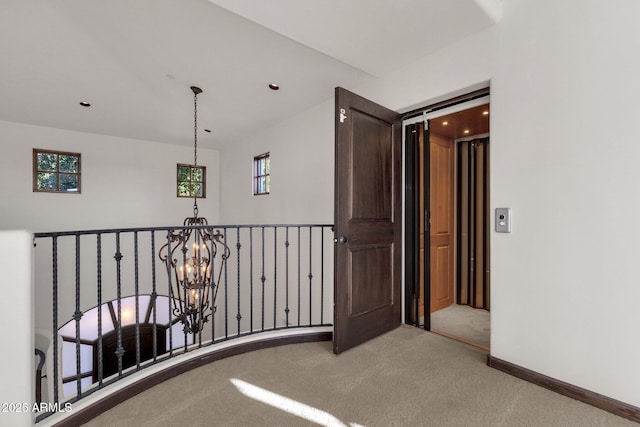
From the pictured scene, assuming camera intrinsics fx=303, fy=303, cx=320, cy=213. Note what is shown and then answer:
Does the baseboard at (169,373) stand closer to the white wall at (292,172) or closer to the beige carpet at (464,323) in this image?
the beige carpet at (464,323)

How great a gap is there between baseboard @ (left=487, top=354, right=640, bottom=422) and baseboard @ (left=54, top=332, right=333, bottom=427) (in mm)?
1322

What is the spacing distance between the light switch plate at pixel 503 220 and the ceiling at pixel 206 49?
1326 mm

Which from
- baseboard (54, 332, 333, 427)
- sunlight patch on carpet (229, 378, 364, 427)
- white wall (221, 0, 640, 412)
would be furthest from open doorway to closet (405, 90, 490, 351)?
sunlight patch on carpet (229, 378, 364, 427)

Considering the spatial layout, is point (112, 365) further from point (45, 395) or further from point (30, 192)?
point (30, 192)

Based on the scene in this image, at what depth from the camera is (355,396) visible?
1.82 meters

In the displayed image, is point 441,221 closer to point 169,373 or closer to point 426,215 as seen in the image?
point 426,215

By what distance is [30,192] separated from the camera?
4770 millimetres

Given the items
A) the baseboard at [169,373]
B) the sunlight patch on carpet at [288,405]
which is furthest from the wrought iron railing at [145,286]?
the sunlight patch on carpet at [288,405]

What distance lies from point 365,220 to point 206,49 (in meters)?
2.05

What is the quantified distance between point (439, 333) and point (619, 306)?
4.65ft

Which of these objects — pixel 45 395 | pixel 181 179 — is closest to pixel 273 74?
pixel 181 179

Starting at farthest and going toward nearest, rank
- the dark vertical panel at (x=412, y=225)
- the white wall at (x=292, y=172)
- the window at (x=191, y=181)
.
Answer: the window at (x=191, y=181) → the white wall at (x=292, y=172) → the dark vertical panel at (x=412, y=225)

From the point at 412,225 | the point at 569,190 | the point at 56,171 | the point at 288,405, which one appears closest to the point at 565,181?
the point at 569,190

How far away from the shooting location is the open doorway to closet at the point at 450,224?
9.76 feet
